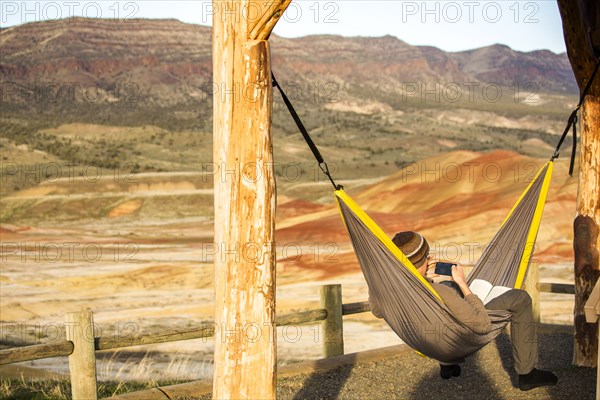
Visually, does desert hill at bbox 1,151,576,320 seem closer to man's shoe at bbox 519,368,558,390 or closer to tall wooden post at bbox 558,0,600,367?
tall wooden post at bbox 558,0,600,367

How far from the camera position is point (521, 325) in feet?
16.4

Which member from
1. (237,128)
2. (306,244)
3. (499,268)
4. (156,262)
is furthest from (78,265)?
(237,128)

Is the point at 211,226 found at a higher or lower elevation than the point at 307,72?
lower

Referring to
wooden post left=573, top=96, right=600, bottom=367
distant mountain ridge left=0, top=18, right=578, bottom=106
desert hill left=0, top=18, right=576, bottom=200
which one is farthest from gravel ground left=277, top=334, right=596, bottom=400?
distant mountain ridge left=0, top=18, right=578, bottom=106

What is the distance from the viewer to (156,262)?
59.8ft

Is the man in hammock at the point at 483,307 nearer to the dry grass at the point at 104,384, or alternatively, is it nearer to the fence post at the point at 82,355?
the fence post at the point at 82,355

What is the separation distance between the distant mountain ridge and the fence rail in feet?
199

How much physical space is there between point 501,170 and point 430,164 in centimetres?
320

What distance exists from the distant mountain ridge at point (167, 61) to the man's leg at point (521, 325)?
61954 millimetres

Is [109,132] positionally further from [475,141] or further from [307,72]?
[307,72]

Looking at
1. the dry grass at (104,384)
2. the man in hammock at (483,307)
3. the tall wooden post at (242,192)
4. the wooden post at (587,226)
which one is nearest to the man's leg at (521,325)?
the man in hammock at (483,307)

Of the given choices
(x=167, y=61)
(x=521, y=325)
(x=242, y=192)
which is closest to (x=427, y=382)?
(x=521, y=325)

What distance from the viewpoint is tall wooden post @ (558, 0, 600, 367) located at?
231 inches

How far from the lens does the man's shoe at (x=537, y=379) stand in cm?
525
